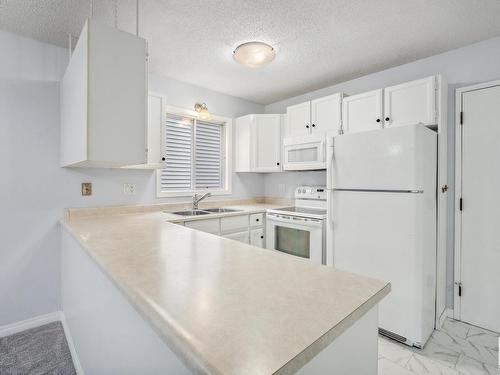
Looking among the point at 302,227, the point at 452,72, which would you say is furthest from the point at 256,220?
the point at 452,72

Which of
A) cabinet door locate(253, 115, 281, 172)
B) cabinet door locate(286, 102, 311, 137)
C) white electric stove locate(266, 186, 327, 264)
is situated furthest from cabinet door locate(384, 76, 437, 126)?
cabinet door locate(253, 115, 281, 172)

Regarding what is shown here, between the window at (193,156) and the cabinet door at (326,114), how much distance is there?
1211mm

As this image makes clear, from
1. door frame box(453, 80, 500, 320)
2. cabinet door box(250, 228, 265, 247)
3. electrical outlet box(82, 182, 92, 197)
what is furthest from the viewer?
cabinet door box(250, 228, 265, 247)

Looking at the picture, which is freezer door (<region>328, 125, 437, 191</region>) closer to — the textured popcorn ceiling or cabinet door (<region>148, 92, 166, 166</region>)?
the textured popcorn ceiling

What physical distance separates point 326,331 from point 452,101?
2.65m

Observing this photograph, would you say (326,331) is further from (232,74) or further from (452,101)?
(232,74)

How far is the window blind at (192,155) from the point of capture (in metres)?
3.15

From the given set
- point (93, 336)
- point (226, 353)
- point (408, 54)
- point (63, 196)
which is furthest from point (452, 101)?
point (63, 196)

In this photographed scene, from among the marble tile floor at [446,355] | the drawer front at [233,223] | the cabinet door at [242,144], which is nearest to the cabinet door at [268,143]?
the cabinet door at [242,144]

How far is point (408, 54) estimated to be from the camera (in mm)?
2445

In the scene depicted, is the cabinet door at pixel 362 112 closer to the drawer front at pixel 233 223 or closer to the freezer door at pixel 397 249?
the freezer door at pixel 397 249

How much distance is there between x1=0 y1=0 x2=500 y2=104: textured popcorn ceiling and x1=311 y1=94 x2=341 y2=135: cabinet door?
1.10 feet

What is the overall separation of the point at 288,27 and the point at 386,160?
1250mm

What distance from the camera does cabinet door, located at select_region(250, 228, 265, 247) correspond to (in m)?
3.06
